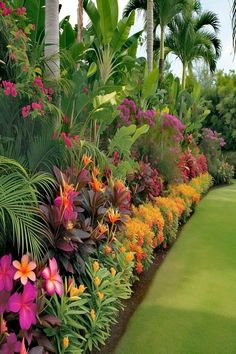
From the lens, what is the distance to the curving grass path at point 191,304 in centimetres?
336

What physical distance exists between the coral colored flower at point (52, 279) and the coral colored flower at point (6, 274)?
0.22 metres

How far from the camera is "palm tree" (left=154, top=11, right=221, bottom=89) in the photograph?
666 inches

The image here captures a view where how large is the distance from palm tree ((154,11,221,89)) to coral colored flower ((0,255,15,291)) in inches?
628

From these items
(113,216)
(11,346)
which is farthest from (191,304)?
(11,346)

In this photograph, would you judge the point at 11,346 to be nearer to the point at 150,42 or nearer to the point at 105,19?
the point at 105,19

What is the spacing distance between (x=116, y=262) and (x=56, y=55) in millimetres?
2076

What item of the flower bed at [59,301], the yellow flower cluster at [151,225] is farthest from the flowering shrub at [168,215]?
the flower bed at [59,301]

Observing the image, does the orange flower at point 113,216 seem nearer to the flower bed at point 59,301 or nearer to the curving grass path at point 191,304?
the flower bed at point 59,301

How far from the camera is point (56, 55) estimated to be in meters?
3.95

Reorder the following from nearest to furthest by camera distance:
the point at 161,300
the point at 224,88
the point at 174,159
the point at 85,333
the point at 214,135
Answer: the point at 85,333
the point at 161,300
the point at 174,159
the point at 214,135
the point at 224,88

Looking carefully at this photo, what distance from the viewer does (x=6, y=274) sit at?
2322 mm

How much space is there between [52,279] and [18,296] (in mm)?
274

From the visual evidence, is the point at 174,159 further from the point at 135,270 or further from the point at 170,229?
the point at 135,270

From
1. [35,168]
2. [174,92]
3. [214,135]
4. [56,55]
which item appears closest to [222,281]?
[35,168]
